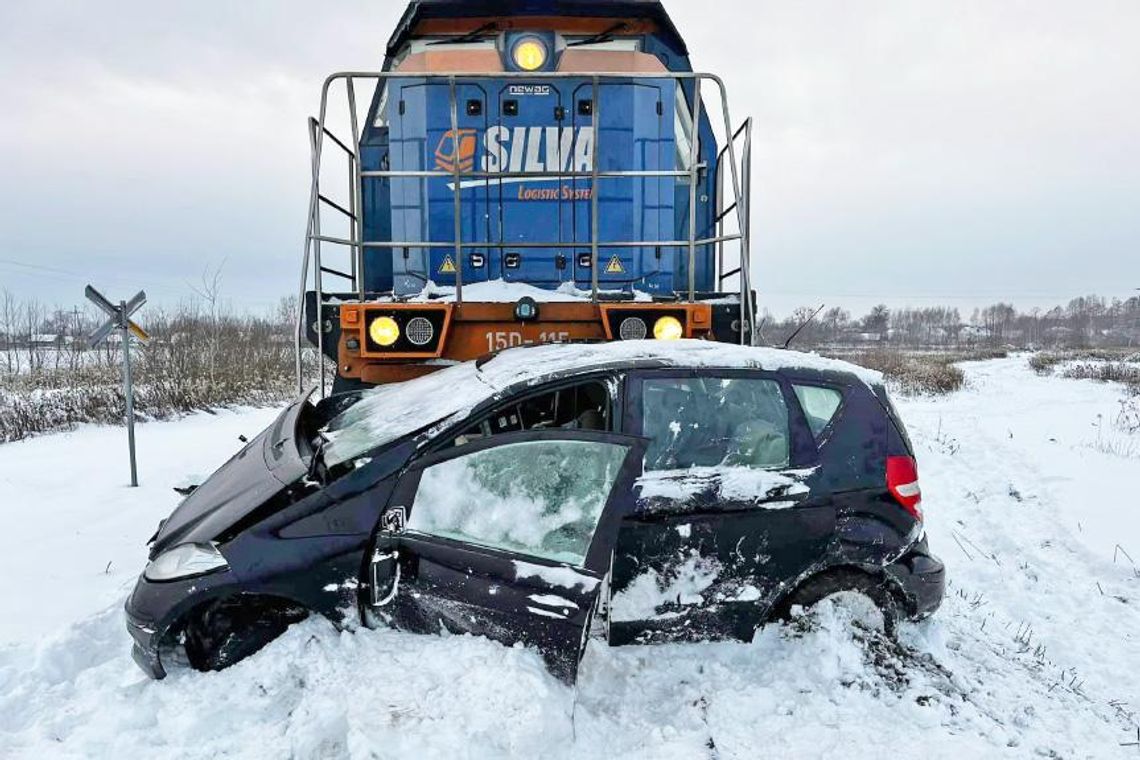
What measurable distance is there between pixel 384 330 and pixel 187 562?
2400mm

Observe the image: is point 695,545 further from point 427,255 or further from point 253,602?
point 427,255

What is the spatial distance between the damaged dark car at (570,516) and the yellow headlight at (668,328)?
1.49 m

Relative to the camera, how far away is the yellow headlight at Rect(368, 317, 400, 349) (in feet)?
15.1

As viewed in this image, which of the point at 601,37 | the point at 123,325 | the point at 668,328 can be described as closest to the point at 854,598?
the point at 668,328

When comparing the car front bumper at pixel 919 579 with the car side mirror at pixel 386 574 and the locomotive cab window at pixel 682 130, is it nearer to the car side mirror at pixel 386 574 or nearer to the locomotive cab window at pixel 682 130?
the car side mirror at pixel 386 574

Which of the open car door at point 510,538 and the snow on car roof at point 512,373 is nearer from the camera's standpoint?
the open car door at point 510,538

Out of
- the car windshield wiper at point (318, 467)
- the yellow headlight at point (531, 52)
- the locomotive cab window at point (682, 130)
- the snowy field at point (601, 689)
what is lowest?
the snowy field at point (601, 689)

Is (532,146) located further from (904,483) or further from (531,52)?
(904,483)

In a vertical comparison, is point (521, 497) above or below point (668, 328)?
below

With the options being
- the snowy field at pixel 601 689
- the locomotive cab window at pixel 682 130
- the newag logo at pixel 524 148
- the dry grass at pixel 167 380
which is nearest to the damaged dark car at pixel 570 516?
the snowy field at pixel 601 689

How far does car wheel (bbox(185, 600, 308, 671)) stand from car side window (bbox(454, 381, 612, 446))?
0.99 meters

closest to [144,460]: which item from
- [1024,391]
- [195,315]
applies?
[195,315]

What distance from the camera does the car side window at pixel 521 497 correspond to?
94.6 inches

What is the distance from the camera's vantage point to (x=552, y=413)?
3553 mm
